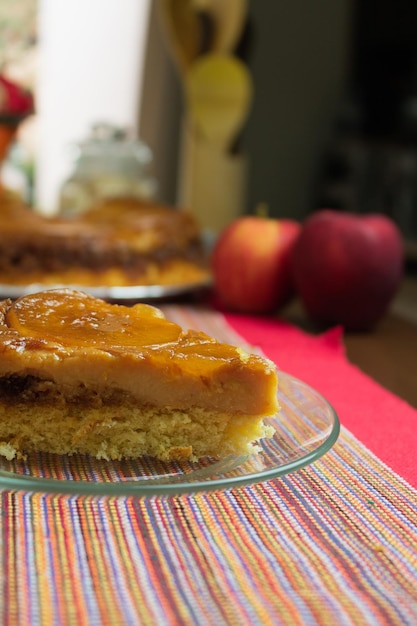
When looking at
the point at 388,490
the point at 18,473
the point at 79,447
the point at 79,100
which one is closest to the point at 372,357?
the point at 388,490

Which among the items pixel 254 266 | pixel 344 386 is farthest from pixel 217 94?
pixel 344 386

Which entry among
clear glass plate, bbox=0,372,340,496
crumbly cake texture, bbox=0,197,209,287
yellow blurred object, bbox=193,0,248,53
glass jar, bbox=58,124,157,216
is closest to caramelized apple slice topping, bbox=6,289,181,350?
clear glass plate, bbox=0,372,340,496

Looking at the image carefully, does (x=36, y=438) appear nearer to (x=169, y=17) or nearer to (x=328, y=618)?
(x=328, y=618)

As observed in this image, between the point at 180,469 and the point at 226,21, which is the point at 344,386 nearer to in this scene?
the point at 180,469

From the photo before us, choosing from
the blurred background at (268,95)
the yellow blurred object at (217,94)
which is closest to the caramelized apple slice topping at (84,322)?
the blurred background at (268,95)

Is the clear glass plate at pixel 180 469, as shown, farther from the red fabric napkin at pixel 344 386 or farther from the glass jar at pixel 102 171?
the glass jar at pixel 102 171

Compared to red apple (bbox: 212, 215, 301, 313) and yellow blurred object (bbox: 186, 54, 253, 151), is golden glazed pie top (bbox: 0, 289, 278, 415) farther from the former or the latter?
yellow blurred object (bbox: 186, 54, 253, 151)
